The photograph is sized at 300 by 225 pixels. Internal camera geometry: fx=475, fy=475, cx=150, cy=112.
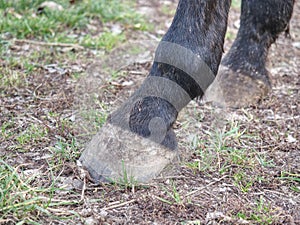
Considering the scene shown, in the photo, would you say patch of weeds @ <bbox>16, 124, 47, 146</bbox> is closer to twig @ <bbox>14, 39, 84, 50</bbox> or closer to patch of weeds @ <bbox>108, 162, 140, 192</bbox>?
patch of weeds @ <bbox>108, 162, 140, 192</bbox>

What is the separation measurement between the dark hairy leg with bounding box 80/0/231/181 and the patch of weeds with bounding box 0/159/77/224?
260 millimetres

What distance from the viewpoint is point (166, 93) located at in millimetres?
2221

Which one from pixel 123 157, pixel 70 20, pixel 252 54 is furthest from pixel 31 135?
pixel 70 20

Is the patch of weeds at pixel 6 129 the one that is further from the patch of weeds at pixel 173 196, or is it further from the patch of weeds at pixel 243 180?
the patch of weeds at pixel 243 180

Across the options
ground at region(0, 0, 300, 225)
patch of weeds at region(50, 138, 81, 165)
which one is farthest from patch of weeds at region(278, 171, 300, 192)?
patch of weeds at region(50, 138, 81, 165)

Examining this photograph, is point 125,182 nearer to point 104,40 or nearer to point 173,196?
point 173,196

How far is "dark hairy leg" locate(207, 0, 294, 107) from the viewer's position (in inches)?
119

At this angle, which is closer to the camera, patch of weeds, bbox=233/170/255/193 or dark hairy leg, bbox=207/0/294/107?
patch of weeds, bbox=233/170/255/193

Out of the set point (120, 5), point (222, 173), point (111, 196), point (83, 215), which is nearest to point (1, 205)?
point (83, 215)

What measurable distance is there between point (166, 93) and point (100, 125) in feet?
1.69

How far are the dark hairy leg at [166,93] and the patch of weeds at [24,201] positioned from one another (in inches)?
10.2

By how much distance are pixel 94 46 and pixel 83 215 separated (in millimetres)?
2112

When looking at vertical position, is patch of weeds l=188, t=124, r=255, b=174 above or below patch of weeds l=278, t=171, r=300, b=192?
below

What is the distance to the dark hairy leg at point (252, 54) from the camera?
9.88ft
